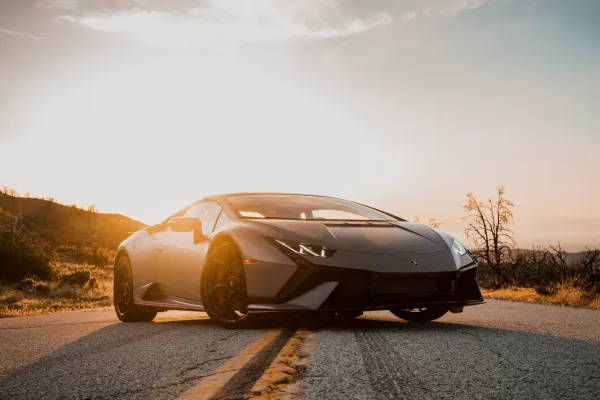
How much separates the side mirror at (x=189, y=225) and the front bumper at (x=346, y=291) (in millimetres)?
1330

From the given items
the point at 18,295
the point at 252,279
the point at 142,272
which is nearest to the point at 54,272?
the point at 18,295

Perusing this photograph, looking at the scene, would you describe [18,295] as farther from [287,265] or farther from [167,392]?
[167,392]

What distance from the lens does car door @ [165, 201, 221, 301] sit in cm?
644

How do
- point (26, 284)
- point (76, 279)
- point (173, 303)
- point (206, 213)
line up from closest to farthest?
point (173, 303) < point (206, 213) < point (26, 284) < point (76, 279)

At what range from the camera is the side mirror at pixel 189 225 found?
654 cm

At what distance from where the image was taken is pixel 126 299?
8031mm

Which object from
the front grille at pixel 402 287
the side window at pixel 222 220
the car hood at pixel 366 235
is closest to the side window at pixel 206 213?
the side window at pixel 222 220

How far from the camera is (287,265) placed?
17.6 feet

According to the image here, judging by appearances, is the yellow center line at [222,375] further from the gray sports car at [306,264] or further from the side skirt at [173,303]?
the side skirt at [173,303]

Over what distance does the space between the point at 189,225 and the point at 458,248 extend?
2.64m

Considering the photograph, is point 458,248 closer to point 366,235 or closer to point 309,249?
point 366,235

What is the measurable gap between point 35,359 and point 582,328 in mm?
4605

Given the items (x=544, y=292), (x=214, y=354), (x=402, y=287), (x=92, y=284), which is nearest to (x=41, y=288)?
(x=92, y=284)

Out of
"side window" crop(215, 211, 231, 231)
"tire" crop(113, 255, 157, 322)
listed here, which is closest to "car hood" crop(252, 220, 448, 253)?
"side window" crop(215, 211, 231, 231)
